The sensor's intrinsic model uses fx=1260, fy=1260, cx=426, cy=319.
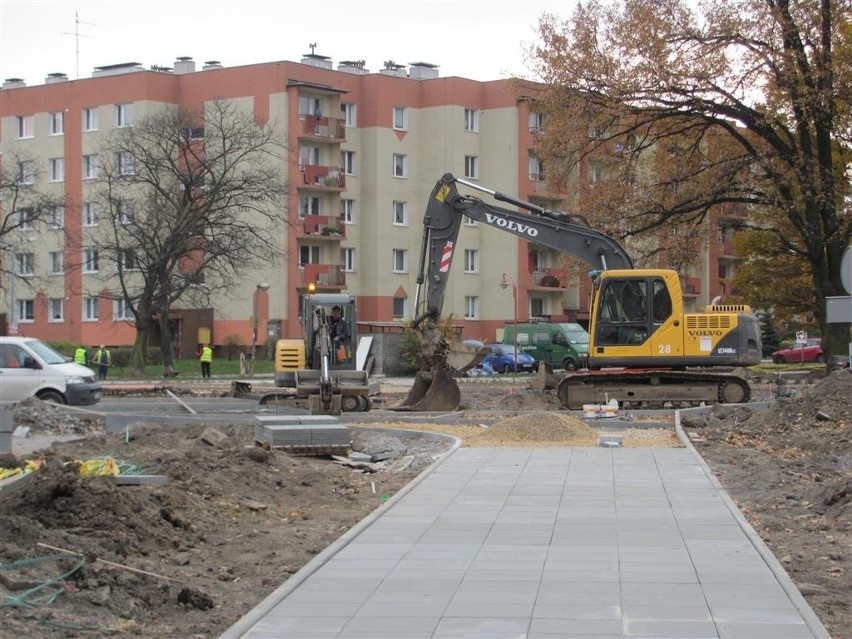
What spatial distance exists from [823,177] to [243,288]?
36607 millimetres

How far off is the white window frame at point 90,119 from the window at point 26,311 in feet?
34.0

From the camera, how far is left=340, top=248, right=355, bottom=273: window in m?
69.8

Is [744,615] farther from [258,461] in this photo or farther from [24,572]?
[258,461]

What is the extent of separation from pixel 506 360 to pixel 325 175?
18.3 meters

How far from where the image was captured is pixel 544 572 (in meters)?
9.32

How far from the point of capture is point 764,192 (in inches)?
1427

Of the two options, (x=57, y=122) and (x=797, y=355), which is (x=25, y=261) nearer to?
(x=57, y=122)

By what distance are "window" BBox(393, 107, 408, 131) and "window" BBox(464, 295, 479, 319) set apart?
33.8ft

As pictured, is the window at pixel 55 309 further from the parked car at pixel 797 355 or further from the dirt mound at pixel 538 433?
the dirt mound at pixel 538 433

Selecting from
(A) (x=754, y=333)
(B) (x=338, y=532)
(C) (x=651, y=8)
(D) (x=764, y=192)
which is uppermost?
(C) (x=651, y=8)

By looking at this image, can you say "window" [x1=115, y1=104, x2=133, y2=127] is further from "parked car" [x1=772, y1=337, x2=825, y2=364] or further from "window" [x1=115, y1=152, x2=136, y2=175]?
"parked car" [x1=772, y1=337, x2=825, y2=364]

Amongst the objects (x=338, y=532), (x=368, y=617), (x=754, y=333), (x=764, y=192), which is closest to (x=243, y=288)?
(x=764, y=192)

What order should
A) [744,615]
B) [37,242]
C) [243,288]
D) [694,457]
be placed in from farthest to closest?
[37,242]
[243,288]
[694,457]
[744,615]

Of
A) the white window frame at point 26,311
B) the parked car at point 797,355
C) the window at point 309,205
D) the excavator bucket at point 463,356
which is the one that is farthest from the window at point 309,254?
the excavator bucket at point 463,356
